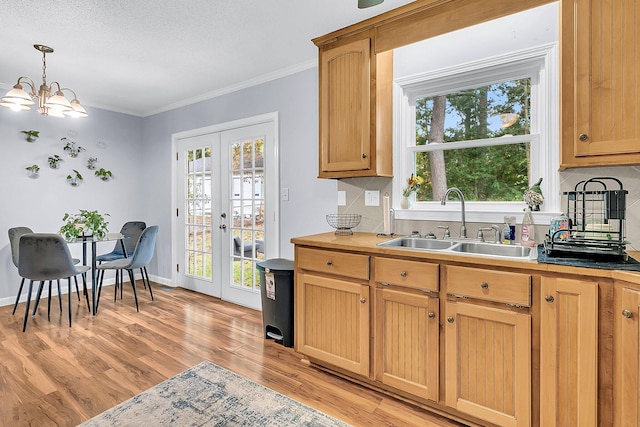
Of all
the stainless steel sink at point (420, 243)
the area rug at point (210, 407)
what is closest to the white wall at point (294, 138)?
the stainless steel sink at point (420, 243)

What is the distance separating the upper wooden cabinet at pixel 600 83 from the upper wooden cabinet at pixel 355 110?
43.6 inches

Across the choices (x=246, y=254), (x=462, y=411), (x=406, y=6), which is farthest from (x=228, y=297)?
(x=406, y=6)

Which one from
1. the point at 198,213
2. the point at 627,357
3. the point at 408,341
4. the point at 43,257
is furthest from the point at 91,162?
the point at 627,357

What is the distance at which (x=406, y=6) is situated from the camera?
225 cm

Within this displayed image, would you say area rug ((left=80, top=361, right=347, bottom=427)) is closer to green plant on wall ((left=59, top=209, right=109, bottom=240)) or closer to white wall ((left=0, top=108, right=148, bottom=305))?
green plant on wall ((left=59, top=209, right=109, bottom=240))

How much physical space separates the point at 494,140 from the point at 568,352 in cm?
143

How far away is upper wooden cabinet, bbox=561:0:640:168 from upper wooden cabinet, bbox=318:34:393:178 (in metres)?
1.11

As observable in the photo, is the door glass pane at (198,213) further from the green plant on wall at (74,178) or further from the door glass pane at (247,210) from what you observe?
the green plant on wall at (74,178)

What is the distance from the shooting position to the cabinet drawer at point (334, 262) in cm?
213

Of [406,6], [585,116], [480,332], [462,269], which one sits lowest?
[480,332]

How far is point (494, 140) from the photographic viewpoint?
2395 millimetres

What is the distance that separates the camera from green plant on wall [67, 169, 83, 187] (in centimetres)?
437

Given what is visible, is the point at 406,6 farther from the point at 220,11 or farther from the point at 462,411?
the point at 462,411

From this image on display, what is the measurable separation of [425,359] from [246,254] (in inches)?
94.7
